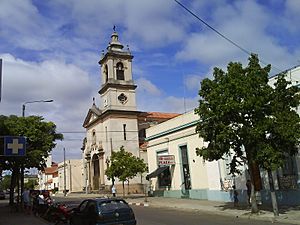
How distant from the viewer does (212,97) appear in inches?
718

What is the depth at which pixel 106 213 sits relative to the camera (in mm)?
12156

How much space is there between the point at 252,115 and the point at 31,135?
16.2 m

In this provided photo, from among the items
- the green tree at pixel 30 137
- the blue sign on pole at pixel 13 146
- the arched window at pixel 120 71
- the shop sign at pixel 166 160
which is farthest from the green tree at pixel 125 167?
the arched window at pixel 120 71

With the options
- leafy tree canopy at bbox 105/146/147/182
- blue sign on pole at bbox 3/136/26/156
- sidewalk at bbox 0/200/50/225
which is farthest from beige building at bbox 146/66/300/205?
blue sign on pole at bbox 3/136/26/156

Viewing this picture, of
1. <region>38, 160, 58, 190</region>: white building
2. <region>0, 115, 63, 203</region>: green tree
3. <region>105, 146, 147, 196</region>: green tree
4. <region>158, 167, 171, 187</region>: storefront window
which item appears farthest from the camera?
<region>38, 160, 58, 190</region>: white building

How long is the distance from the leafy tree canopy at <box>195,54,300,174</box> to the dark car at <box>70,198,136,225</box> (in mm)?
6706

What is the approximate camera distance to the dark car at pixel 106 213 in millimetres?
12086

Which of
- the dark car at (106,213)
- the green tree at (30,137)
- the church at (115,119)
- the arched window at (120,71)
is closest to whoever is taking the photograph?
the dark car at (106,213)

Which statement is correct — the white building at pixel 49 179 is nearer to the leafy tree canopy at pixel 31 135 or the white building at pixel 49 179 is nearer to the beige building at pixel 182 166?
the beige building at pixel 182 166

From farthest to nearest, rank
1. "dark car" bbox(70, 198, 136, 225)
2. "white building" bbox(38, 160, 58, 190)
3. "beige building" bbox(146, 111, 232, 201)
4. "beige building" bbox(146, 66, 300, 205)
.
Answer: "white building" bbox(38, 160, 58, 190) < "beige building" bbox(146, 111, 232, 201) < "beige building" bbox(146, 66, 300, 205) < "dark car" bbox(70, 198, 136, 225)

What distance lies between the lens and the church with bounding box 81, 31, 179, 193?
55812mm

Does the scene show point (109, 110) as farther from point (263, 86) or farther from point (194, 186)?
point (263, 86)

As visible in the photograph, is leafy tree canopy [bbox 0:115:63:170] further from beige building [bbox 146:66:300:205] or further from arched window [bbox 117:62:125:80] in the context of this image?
arched window [bbox 117:62:125:80]

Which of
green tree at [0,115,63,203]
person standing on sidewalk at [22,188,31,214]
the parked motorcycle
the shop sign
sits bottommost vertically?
the parked motorcycle
